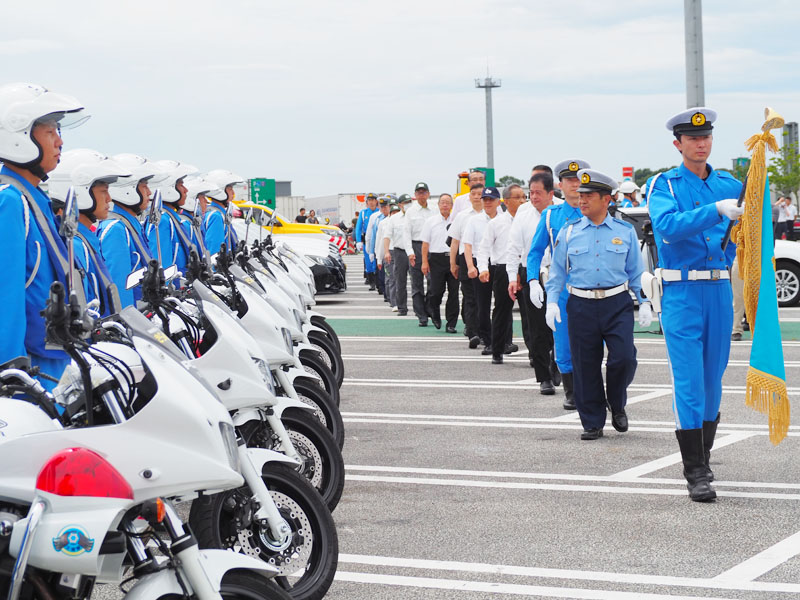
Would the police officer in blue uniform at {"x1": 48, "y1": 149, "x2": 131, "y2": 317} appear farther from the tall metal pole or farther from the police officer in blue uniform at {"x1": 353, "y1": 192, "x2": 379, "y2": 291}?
the police officer in blue uniform at {"x1": 353, "y1": 192, "x2": 379, "y2": 291}

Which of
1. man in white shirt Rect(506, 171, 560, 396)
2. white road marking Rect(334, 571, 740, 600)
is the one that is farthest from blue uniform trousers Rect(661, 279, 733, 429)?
man in white shirt Rect(506, 171, 560, 396)

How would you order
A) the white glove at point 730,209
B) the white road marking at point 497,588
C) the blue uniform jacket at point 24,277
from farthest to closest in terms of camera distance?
the white glove at point 730,209, the white road marking at point 497,588, the blue uniform jacket at point 24,277

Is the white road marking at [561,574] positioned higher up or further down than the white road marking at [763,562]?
higher up

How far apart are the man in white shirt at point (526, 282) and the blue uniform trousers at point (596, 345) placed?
72.7 inches

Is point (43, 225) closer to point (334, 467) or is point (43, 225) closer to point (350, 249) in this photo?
point (334, 467)

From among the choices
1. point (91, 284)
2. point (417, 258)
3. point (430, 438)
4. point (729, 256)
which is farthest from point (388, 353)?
point (91, 284)

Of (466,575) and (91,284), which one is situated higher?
(91,284)

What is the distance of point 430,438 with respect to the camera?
8.63 metres

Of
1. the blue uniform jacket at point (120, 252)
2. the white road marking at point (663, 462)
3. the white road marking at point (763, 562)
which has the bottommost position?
the white road marking at point (663, 462)

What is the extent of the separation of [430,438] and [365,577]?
3.42 meters

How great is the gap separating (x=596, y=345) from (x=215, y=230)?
5.04 m

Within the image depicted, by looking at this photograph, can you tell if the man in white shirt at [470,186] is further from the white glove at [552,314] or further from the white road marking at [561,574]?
the white road marking at [561,574]

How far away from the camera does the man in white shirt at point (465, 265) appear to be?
46.7ft

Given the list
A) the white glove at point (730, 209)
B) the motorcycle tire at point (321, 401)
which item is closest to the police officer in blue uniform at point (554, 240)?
the white glove at point (730, 209)
